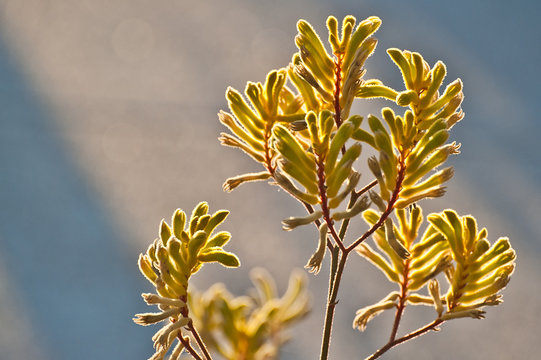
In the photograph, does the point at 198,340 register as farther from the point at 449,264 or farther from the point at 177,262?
the point at 449,264

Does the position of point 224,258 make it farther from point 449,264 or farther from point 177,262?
point 449,264

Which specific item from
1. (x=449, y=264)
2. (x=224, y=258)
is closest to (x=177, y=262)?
(x=224, y=258)

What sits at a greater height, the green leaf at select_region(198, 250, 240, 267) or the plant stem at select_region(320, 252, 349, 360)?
the green leaf at select_region(198, 250, 240, 267)

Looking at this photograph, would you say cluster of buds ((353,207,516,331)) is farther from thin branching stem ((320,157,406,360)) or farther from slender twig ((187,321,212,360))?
slender twig ((187,321,212,360))

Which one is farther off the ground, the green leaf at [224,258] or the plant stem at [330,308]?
the green leaf at [224,258]

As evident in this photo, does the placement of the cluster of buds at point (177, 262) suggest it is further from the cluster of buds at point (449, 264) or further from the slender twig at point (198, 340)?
the cluster of buds at point (449, 264)

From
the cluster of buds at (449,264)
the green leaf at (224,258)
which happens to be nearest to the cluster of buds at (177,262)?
the green leaf at (224,258)

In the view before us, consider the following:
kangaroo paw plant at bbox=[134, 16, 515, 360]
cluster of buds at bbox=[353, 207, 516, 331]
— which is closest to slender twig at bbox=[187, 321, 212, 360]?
kangaroo paw plant at bbox=[134, 16, 515, 360]

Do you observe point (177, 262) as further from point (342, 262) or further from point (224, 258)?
point (342, 262)

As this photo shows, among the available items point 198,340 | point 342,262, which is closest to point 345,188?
point 342,262
